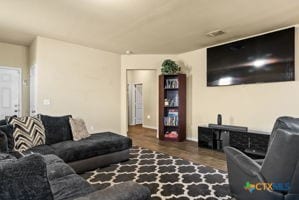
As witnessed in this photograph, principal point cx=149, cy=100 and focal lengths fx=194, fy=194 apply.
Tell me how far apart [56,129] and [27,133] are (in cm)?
53

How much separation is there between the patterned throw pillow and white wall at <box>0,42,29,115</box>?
2482 millimetres

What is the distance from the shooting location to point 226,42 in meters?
4.57

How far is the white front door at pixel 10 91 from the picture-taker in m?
4.83

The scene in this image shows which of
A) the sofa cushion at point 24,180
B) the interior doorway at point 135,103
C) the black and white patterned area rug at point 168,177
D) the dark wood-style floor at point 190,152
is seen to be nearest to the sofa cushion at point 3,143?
the black and white patterned area rug at point 168,177

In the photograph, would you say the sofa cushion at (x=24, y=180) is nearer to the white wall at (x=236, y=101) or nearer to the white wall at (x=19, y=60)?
the white wall at (x=236, y=101)

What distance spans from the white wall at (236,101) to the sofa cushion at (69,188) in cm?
377

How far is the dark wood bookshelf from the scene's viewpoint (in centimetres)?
542

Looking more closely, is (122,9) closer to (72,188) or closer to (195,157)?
(72,188)

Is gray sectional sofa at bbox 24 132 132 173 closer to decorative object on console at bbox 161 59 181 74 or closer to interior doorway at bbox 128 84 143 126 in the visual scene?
decorative object on console at bbox 161 59 181 74

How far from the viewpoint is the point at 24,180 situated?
2.74 feet

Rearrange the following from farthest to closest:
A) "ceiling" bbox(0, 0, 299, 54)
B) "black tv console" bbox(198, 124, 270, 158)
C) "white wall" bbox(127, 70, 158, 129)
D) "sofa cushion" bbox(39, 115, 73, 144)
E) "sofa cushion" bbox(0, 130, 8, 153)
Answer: "white wall" bbox(127, 70, 158, 129) < "black tv console" bbox(198, 124, 270, 158) < "sofa cushion" bbox(39, 115, 73, 144) < "ceiling" bbox(0, 0, 299, 54) < "sofa cushion" bbox(0, 130, 8, 153)

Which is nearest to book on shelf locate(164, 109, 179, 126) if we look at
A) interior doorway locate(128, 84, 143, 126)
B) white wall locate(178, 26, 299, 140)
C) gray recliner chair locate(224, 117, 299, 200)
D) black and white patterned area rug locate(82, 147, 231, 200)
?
white wall locate(178, 26, 299, 140)

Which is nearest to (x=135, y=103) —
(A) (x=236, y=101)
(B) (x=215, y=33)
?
(A) (x=236, y=101)

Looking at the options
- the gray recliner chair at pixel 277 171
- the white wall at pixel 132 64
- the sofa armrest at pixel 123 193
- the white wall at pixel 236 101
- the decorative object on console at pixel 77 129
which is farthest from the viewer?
the white wall at pixel 132 64
